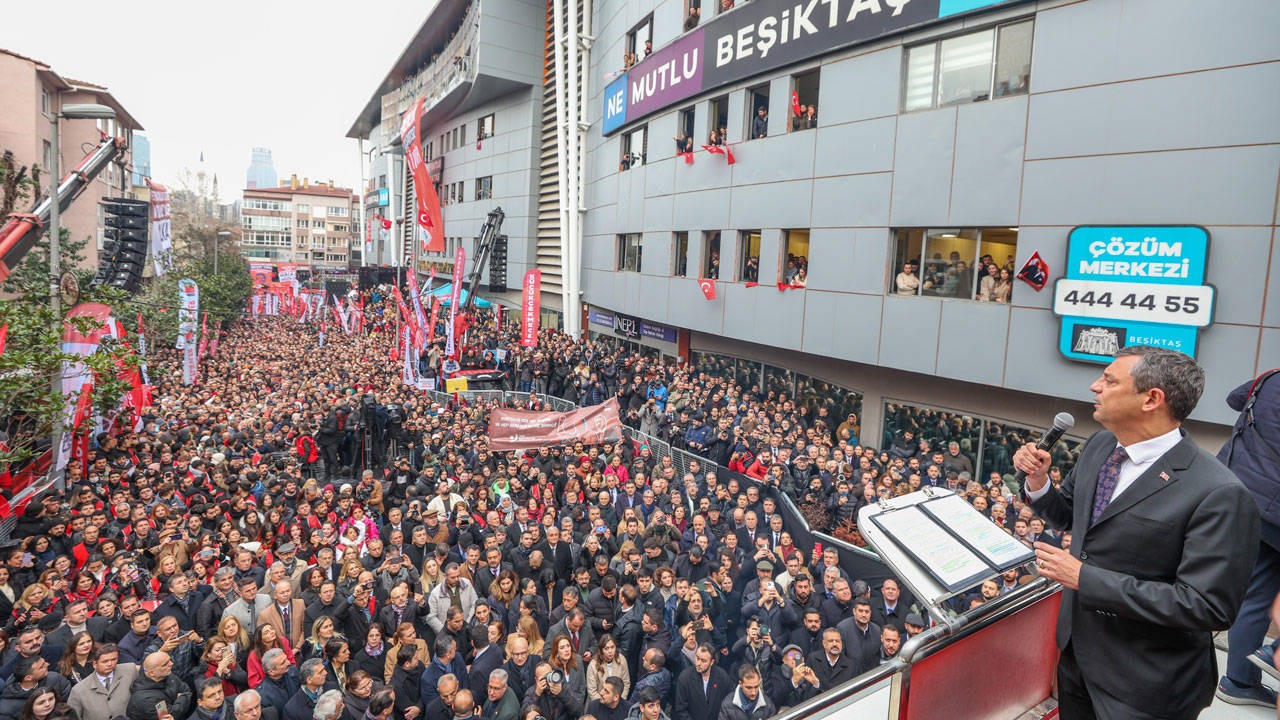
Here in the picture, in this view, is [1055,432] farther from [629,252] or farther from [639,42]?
[639,42]

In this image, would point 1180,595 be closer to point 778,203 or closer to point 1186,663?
point 1186,663

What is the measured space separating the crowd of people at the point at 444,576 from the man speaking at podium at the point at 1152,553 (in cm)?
259

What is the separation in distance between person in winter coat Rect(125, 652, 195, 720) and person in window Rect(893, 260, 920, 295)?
14.0 meters

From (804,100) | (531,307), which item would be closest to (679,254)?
(531,307)

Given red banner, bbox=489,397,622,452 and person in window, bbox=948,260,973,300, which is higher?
person in window, bbox=948,260,973,300

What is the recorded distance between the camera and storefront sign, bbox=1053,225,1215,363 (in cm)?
1064

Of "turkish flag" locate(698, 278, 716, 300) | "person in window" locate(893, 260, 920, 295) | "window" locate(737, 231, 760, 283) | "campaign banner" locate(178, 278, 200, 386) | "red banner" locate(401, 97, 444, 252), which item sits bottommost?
"campaign banner" locate(178, 278, 200, 386)

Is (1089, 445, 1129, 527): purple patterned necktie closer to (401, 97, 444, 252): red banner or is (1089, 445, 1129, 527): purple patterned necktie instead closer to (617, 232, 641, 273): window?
(617, 232, 641, 273): window

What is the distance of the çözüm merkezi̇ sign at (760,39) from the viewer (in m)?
14.5

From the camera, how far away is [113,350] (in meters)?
13.7

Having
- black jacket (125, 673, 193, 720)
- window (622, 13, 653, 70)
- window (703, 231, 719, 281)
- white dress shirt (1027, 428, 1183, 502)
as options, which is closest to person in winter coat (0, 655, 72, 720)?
black jacket (125, 673, 193, 720)

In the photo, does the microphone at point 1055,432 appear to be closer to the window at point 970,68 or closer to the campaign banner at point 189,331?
the window at point 970,68

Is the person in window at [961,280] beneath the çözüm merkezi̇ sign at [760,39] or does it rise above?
beneath

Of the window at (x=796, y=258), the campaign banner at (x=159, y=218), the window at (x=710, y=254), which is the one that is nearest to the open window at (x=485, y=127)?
the campaign banner at (x=159, y=218)
